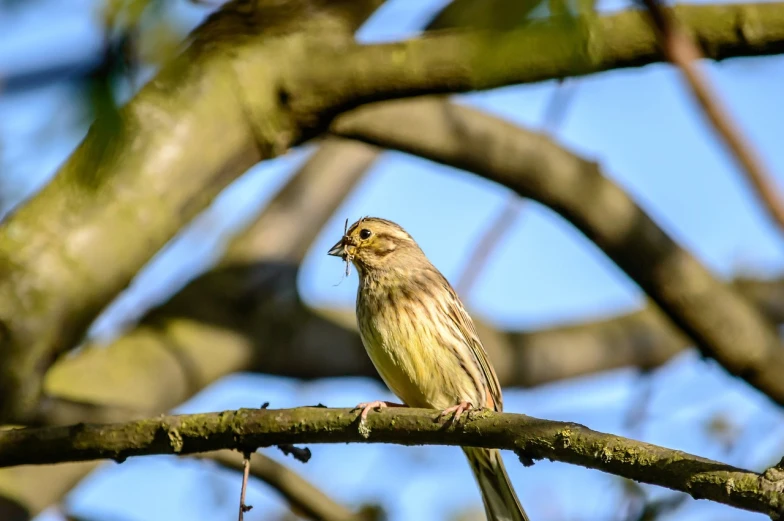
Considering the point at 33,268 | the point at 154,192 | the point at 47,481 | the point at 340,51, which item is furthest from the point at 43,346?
the point at 340,51

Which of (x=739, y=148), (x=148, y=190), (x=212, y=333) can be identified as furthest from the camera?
(x=212, y=333)

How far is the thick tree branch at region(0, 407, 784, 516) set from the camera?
3.32 m

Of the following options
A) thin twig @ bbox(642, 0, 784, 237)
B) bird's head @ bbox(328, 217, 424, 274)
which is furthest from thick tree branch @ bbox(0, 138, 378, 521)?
thin twig @ bbox(642, 0, 784, 237)

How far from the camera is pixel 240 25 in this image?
5359mm

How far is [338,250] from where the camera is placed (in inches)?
249

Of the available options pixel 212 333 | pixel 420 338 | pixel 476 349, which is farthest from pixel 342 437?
pixel 212 333

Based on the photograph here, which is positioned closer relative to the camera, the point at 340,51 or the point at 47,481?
the point at 340,51

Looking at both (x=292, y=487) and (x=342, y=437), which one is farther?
(x=292, y=487)

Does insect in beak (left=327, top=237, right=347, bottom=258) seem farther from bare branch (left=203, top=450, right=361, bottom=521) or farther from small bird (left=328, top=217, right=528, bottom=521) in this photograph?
bare branch (left=203, top=450, right=361, bottom=521)

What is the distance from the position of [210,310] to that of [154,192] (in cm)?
306

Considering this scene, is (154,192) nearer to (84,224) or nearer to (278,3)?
(84,224)

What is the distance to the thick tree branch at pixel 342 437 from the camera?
131 inches

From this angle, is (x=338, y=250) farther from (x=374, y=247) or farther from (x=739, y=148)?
(x=739, y=148)

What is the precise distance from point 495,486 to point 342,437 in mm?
1739
